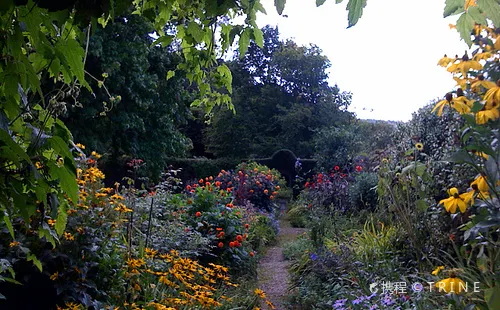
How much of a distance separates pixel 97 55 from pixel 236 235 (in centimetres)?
600

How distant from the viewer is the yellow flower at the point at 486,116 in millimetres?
1577

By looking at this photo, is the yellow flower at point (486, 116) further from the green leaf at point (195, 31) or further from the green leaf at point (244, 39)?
the green leaf at point (195, 31)

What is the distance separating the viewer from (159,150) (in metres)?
A: 12.4

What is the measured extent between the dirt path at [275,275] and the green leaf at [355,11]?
3563 millimetres

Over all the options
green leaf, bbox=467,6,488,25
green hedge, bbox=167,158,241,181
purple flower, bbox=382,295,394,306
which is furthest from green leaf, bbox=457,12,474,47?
green hedge, bbox=167,158,241,181

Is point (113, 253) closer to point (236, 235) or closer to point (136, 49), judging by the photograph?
point (236, 235)

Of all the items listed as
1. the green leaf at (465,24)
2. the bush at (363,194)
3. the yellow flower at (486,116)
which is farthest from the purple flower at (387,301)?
the bush at (363,194)

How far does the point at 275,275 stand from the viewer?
5445mm

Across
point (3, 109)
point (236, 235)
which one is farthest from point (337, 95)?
point (3, 109)

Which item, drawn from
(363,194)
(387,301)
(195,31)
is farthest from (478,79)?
(363,194)

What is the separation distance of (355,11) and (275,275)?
4.79m

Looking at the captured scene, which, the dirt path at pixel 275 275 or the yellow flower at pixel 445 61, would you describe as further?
→ the dirt path at pixel 275 275

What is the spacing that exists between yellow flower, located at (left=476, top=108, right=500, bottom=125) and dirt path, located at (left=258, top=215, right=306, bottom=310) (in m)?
2.99

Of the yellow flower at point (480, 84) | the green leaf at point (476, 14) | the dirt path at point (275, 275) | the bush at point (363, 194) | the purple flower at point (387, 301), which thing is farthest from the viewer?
the bush at point (363, 194)
